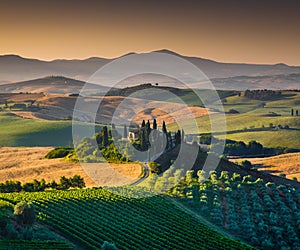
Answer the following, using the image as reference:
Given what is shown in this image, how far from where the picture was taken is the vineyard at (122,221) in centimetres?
4172

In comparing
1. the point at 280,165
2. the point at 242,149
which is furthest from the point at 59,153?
the point at 242,149

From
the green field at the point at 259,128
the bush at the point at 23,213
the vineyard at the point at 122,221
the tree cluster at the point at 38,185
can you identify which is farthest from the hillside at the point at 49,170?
the green field at the point at 259,128

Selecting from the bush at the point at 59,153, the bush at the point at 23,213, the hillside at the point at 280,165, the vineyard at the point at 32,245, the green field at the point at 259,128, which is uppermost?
the bush at the point at 23,213

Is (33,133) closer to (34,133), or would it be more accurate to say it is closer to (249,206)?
(34,133)

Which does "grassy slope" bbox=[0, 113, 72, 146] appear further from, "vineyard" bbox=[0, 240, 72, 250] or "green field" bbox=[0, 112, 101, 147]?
"vineyard" bbox=[0, 240, 72, 250]

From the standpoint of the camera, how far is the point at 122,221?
152ft

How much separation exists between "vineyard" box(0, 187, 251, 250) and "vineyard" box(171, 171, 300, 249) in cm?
381

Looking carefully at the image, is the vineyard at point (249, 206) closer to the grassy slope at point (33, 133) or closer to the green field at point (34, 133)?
the green field at point (34, 133)

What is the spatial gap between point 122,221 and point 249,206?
18.0 m

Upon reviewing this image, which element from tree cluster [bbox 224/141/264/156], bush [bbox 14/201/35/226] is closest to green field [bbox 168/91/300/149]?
tree cluster [bbox 224/141/264/156]

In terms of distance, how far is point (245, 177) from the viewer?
68000mm

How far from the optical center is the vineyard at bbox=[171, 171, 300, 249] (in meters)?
51.6

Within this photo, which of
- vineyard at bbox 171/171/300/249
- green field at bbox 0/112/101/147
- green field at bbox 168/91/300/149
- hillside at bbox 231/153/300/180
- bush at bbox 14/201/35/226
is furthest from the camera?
green field at bbox 168/91/300/149

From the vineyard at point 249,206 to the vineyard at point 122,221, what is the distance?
12.5 ft
